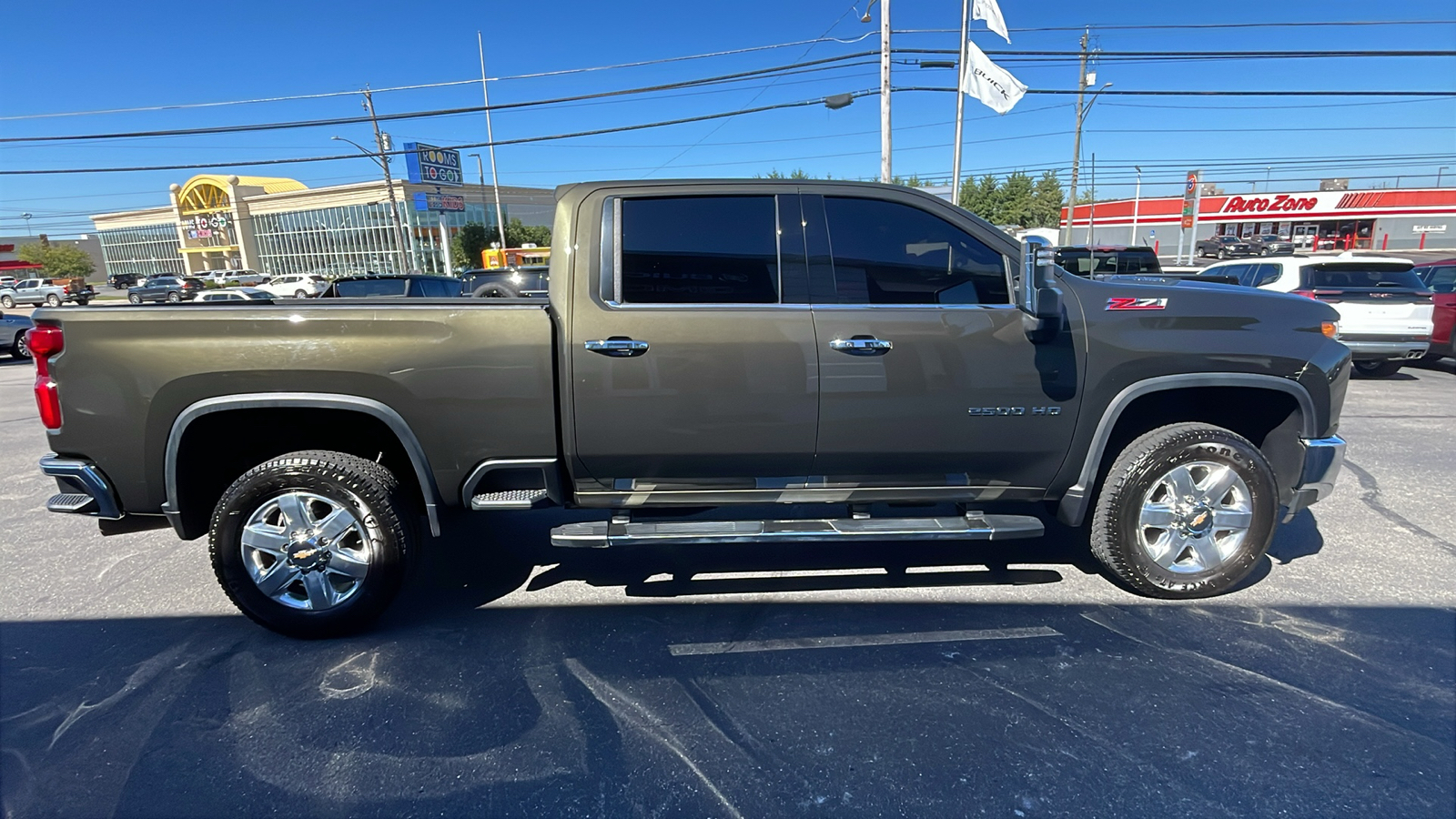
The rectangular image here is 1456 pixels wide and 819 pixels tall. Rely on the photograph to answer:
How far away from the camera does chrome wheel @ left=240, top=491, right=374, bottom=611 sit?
312cm

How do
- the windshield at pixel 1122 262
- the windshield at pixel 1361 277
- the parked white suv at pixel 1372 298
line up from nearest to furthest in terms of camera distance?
the parked white suv at pixel 1372 298 < the windshield at pixel 1361 277 < the windshield at pixel 1122 262

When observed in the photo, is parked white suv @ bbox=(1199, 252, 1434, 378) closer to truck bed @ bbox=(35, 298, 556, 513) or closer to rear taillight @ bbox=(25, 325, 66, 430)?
truck bed @ bbox=(35, 298, 556, 513)

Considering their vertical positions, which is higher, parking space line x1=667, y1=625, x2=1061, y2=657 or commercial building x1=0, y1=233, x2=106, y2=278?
commercial building x1=0, y1=233, x2=106, y2=278

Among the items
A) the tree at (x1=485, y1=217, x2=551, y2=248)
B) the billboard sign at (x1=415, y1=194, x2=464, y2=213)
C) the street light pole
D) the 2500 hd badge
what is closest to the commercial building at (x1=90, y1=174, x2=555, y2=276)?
the tree at (x1=485, y1=217, x2=551, y2=248)

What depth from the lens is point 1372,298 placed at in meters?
9.16

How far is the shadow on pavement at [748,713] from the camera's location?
89.2 inches

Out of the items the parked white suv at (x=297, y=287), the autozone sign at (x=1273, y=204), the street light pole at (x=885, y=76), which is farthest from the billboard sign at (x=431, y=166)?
the autozone sign at (x=1273, y=204)

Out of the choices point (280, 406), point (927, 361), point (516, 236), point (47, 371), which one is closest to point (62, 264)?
point (516, 236)

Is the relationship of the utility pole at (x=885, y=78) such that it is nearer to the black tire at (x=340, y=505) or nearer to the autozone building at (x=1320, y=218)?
the black tire at (x=340, y=505)

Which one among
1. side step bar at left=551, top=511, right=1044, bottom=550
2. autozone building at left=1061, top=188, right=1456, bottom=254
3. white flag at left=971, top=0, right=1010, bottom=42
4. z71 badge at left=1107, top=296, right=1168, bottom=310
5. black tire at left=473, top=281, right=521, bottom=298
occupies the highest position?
white flag at left=971, top=0, right=1010, bottom=42

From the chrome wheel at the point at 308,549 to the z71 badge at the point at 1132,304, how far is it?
11.6 ft

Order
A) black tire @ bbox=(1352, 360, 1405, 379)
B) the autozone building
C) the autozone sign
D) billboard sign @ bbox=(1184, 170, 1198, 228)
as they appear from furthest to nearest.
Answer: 1. the autozone sign
2. the autozone building
3. billboard sign @ bbox=(1184, 170, 1198, 228)
4. black tire @ bbox=(1352, 360, 1405, 379)

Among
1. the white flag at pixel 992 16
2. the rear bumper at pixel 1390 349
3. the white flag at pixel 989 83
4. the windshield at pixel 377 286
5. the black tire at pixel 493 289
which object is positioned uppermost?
the white flag at pixel 992 16

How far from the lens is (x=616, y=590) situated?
368 centimetres
